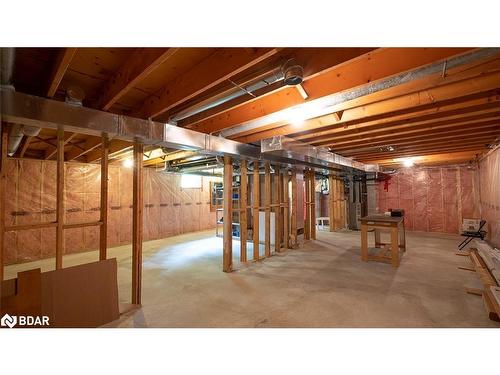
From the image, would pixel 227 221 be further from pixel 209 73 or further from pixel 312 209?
pixel 312 209

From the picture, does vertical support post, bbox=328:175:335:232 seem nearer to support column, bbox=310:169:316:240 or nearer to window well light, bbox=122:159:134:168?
support column, bbox=310:169:316:240

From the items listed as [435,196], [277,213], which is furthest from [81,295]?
[435,196]

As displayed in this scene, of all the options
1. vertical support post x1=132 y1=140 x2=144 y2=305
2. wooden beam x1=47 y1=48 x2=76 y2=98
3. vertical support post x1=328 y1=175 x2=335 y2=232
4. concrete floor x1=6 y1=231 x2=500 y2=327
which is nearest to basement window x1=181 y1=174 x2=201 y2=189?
concrete floor x1=6 y1=231 x2=500 y2=327

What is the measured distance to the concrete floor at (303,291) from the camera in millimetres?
2094

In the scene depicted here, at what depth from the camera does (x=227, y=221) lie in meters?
3.62

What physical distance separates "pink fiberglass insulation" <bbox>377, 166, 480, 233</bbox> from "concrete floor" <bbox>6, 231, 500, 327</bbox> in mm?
2547

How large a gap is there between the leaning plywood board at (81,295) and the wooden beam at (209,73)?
5.40 feet

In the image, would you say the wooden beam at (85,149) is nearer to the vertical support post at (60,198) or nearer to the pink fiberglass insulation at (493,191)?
the vertical support post at (60,198)

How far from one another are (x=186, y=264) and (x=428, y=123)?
4224 millimetres

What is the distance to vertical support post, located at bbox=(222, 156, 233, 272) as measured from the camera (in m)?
3.54

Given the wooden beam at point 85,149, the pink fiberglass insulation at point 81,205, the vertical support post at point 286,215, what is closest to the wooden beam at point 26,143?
the pink fiberglass insulation at point 81,205

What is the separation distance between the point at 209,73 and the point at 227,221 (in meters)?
2.44
